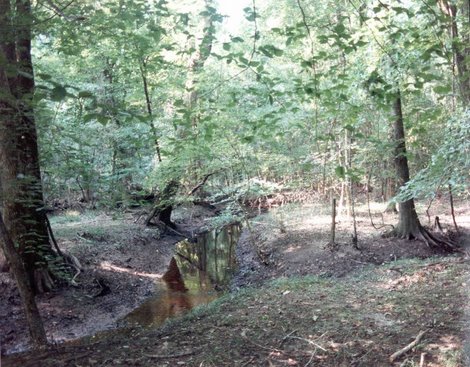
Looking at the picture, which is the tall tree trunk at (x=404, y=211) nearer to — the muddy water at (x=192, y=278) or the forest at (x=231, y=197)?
the forest at (x=231, y=197)

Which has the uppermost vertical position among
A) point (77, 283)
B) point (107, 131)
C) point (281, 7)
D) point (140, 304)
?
point (281, 7)

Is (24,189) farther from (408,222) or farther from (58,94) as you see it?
(408,222)

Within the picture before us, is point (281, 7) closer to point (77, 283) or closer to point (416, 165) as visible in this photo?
point (416, 165)

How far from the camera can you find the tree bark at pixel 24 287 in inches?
182

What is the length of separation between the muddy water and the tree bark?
353 cm

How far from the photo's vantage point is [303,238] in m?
13.2

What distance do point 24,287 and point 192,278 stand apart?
8.31 meters

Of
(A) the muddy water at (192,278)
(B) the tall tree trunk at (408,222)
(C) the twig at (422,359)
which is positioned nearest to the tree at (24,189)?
(A) the muddy water at (192,278)

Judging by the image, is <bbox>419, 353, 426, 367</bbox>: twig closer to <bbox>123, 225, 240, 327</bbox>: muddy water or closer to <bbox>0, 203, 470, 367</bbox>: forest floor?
<bbox>0, 203, 470, 367</bbox>: forest floor

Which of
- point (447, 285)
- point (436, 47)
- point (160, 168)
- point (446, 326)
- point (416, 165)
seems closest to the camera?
point (436, 47)

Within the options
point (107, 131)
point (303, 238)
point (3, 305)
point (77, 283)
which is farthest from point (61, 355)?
point (107, 131)

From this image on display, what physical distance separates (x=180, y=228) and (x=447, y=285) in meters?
13.6

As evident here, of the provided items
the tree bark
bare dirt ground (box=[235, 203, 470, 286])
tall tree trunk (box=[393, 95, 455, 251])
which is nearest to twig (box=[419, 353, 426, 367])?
the tree bark

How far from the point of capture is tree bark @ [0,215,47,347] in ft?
15.2
